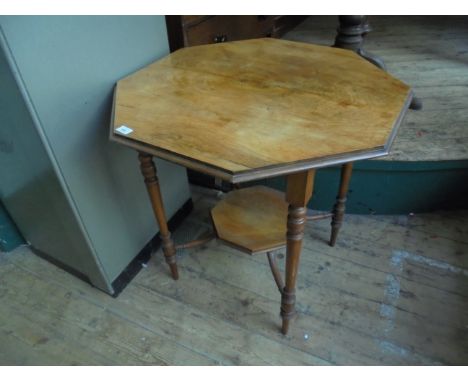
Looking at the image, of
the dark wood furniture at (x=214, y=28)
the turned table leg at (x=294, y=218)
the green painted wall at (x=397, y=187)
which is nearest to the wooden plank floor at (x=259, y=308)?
the green painted wall at (x=397, y=187)

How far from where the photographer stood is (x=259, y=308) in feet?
4.56

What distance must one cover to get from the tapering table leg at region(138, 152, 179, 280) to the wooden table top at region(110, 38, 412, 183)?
16 centimetres

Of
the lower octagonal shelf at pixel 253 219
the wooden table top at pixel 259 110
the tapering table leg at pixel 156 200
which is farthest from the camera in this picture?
the lower octagonal shelf at pixel 253 219

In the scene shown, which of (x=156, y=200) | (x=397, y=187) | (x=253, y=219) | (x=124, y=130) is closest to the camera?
(x=124, y=130)

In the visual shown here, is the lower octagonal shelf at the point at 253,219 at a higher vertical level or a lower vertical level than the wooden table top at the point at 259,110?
lower

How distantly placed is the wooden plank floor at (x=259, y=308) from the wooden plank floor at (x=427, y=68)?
1.26 feet

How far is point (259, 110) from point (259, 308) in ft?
2.62

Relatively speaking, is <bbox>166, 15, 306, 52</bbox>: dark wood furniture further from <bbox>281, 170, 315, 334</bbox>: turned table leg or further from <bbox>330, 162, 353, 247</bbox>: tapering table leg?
<bbox>281, 170, 315, 334</bbox>: turned table leg

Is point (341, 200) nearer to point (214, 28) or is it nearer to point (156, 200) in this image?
point (156, 200)

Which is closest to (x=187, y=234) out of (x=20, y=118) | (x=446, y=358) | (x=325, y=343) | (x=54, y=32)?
(x=325, y=343)

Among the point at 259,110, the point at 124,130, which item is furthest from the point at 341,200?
the point at 124,130

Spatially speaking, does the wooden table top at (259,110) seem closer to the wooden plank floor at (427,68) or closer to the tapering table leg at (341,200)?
the tapering table leg at (341,200)

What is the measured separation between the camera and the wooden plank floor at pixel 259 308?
49.6 inches

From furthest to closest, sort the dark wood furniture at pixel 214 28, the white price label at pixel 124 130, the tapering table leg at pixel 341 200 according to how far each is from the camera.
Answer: the dark wood furniture at pixel 214 28 → the tapering table leg at pixel 341 200 → the white price label at pixel 124 130
